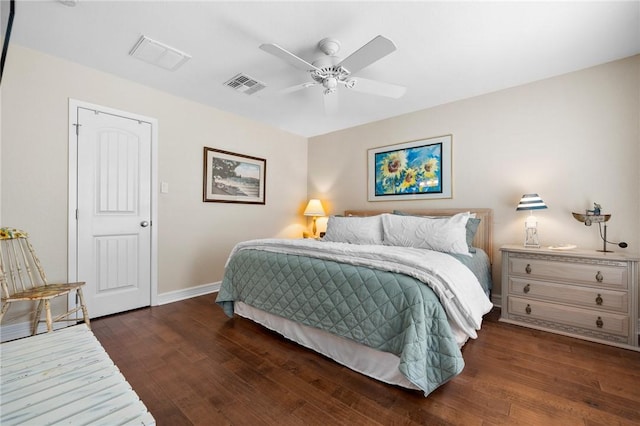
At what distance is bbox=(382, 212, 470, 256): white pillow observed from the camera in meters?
2.50

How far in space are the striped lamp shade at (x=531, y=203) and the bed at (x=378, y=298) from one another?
17.1 inches

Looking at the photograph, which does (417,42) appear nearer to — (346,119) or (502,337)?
(346,119)

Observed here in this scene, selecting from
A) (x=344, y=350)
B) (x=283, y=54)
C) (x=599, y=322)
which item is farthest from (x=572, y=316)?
(x=283, y=54)

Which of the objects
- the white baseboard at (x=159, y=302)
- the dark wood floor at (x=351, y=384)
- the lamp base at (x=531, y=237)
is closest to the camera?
the dark wood floor at (x=351, y=384)

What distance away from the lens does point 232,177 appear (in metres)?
3.82

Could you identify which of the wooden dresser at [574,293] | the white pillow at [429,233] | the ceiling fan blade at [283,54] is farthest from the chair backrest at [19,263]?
the wooden dresser at [574,293]

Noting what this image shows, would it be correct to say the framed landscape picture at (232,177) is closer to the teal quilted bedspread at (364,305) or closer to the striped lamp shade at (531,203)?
the teal quilted bedspread at (364,305)

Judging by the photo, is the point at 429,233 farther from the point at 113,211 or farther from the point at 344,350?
the point at 113,211

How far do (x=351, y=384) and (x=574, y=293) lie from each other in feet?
6.71

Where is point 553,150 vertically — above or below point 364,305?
above

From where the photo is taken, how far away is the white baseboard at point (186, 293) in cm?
315

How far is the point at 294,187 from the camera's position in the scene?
15.5ft

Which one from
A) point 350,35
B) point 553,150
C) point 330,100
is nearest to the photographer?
point 350,35

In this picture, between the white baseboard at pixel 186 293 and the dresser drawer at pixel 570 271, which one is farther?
the white baseboard at pixel 186 293
